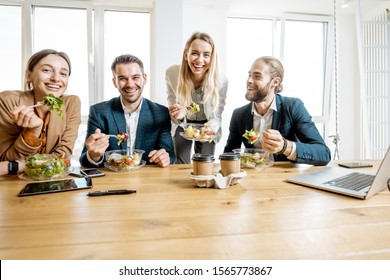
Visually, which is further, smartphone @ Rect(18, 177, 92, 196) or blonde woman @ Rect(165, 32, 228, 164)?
blonde woman @ Rect(165, 32, 228, 164)

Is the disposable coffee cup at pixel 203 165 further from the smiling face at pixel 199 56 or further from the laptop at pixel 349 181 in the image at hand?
the smiling face at pixel 199 56

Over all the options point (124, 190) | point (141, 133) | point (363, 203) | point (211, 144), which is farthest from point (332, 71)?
point (124, 190)

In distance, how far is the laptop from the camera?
1002 mm

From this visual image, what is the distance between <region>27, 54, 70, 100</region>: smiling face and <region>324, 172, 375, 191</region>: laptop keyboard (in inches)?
63.3

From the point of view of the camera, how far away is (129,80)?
1.84 metres

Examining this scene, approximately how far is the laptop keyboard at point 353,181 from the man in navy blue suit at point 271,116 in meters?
0.40

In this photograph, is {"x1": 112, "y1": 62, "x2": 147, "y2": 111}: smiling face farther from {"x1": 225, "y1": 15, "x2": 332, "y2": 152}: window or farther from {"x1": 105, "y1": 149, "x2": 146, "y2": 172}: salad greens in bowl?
{"x1": 225, "y1": 15, "x2": 332, "y2": 152}: window

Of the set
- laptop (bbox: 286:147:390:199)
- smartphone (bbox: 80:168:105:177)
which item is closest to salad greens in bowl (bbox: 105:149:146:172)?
smartphone (bbox: 80:168:105:177)

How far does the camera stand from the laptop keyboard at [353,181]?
1.12m

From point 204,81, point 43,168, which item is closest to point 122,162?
point 43,168

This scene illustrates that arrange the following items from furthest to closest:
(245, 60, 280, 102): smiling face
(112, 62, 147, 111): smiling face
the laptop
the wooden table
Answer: (245, 60, 280, 102): smiling face
(112, 62, 147, 111): smiling face
the laptop
the wooden table

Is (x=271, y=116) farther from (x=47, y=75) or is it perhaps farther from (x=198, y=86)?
(x=47, y=75)

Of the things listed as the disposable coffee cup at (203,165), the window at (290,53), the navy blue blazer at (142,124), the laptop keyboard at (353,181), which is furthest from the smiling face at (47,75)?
the window at (290,53)

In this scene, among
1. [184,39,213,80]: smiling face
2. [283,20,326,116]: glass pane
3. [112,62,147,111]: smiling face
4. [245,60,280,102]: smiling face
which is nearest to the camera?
[112,62,147,111]: smiling face
